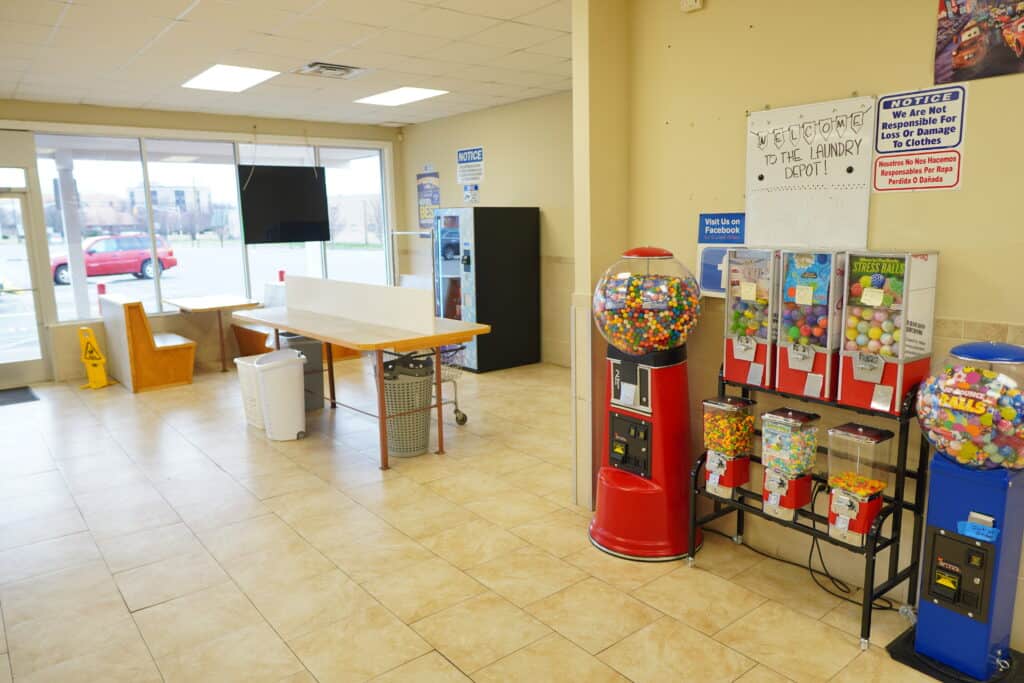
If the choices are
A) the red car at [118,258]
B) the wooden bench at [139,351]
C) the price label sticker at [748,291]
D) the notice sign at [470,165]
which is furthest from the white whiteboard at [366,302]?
the notice sign at [470,165]

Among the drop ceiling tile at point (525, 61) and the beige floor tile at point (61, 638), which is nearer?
the beige floor tile at point (61, 638)

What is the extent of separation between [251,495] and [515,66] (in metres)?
3.96

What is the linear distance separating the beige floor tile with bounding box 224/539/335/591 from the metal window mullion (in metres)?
5.44

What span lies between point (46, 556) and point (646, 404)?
3.09 meters

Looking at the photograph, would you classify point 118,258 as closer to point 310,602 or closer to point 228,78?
point 228,78

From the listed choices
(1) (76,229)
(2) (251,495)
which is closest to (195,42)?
(2) (251,495)

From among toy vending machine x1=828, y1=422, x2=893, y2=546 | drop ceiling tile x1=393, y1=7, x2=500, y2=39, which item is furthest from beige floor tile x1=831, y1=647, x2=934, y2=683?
drop ceiling tile x1=393, y1=7, x2=500, y2=39

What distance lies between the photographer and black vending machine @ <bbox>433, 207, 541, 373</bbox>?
24.1 ft

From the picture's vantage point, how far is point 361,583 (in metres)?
3.23

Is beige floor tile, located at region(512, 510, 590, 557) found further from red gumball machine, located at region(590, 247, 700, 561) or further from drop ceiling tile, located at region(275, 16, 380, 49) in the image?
drop ceiling tile, located at region(275, 16, 380, 49)

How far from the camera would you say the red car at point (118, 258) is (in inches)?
295

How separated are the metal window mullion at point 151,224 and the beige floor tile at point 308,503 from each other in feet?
15.7

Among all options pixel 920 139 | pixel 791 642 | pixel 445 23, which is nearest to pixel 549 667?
pixel 791 642

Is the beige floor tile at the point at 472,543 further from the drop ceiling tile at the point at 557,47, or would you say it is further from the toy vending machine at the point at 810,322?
the drop ceiling tile at the point at 557,47
